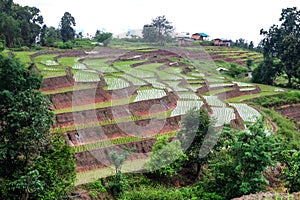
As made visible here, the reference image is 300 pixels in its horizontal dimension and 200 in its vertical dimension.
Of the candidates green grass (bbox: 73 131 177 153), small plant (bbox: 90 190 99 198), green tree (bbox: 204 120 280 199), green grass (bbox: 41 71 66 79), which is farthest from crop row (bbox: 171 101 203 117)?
small plant (bbox: 90 190 99 198)

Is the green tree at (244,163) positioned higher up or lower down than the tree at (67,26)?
lower down

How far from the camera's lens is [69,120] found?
53.1ft

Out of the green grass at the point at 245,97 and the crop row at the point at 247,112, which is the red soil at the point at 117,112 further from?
the green grass at the point at 245,97

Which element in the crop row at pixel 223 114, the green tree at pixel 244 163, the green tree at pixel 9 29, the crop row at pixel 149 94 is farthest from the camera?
the green tree at pixel 9 29

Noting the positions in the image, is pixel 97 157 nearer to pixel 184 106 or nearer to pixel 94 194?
pixel 94 194

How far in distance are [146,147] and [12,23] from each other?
2577 centimetres

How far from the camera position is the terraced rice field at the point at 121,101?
15117 mm

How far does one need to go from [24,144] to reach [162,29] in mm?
32468

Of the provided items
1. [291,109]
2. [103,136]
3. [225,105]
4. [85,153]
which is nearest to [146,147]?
[103,136]

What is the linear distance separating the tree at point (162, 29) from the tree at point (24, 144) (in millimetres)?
28965

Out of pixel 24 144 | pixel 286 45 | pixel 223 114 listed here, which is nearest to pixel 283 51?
pixel 286 45

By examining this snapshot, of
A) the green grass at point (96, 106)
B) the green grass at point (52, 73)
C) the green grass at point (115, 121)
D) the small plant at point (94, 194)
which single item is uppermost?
the green grass at point (52, 73)

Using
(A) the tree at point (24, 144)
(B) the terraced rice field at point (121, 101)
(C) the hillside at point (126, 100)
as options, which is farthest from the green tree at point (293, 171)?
(A) the tree at point (24, 144)

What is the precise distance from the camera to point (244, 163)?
11.6 m
